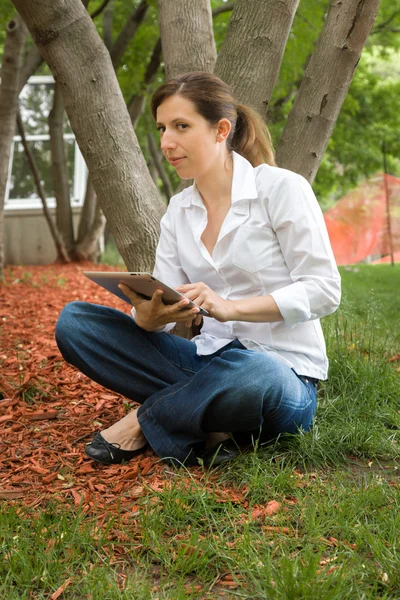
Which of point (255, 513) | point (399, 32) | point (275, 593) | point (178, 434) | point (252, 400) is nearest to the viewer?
point (275, 593)

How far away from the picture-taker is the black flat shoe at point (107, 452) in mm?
3107

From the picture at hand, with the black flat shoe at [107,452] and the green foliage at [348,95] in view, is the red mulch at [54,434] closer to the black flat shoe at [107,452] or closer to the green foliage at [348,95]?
the black flat shoe at [107,452]

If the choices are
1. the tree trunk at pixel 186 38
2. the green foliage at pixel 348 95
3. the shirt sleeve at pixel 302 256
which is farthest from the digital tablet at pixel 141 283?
the green foliage at pixel 348 95

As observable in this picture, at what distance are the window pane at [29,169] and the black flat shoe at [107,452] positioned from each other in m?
11.5

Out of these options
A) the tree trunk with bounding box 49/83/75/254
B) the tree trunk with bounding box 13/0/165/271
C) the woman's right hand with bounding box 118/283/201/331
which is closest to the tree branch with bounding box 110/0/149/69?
the tree trunk with bounding box 49/83/75/254

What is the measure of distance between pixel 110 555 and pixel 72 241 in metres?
9.30

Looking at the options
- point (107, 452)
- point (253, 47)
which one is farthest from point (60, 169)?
point (107, 452)

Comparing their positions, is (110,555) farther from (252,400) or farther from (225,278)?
(225,278)

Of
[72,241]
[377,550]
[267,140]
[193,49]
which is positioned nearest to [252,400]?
[377,550]

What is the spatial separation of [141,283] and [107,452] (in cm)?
78

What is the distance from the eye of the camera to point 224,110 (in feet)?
10.3

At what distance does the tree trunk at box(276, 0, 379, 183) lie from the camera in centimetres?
399

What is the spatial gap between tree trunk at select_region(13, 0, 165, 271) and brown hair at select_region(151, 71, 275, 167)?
1.85 feet

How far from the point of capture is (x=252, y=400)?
9.14ft
